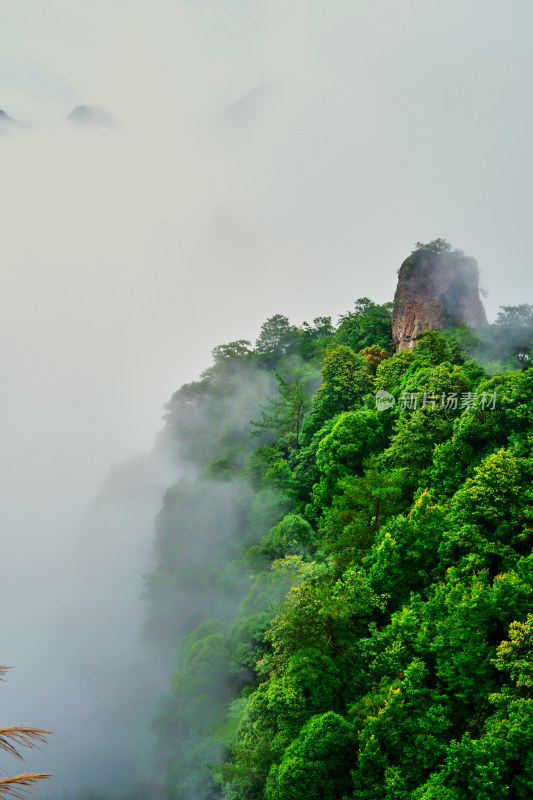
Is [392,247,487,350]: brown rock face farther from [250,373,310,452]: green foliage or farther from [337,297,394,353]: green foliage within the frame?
[250,373,310,452]: green foliage

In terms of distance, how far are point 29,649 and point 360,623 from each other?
6178cm

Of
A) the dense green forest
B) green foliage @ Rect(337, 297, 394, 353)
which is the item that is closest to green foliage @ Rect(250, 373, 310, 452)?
the dense green forest

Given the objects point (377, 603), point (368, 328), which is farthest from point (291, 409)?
point (377, 603)

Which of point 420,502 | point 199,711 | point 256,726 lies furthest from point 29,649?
point 420,502

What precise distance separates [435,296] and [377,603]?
90.2ft

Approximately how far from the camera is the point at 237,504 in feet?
120

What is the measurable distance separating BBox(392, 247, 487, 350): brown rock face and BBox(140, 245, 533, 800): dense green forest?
15.2 feet

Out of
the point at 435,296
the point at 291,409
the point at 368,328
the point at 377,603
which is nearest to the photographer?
the point at 377,603

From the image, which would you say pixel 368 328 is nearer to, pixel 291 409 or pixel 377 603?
pixel 291 409

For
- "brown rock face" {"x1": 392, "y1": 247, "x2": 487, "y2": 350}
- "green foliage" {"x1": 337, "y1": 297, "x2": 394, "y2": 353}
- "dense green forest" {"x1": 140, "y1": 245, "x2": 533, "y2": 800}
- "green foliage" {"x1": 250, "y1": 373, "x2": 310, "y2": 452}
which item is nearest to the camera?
"dense green forest" {"x1": 140, "y1": 245, "x2": 533, "y2": 800}

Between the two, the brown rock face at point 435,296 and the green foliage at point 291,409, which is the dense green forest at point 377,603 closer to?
the green foliage at point 291,409

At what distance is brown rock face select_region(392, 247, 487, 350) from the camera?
3775 centimetres

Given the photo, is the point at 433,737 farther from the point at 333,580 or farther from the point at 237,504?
the point at 237,504

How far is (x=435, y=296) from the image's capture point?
38.4m
